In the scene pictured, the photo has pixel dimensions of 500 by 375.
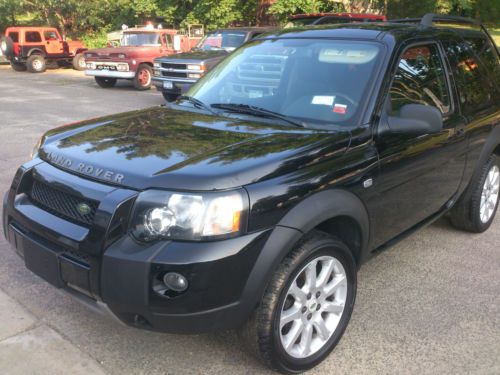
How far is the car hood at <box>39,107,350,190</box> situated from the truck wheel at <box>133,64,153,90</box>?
13162 mm

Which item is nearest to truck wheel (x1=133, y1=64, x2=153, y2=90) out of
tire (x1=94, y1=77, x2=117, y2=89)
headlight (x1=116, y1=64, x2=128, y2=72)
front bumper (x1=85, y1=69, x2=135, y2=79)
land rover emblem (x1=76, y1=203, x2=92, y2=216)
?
front bumper (x1=85, y1=69, x2=135, y2=79)

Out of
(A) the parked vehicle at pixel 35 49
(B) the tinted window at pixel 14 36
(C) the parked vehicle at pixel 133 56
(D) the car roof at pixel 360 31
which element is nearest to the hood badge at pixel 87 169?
(D) the car roof at pixel 360 31

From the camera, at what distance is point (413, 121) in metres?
3.15

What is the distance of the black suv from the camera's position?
2402 millimetres

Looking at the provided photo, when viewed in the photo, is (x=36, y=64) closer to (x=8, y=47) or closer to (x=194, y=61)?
(x=8, y=47)

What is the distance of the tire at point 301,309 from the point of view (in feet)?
8.39

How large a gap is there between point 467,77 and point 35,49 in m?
21.6

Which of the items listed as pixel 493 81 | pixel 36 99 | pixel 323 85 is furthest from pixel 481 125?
pixel 36 99

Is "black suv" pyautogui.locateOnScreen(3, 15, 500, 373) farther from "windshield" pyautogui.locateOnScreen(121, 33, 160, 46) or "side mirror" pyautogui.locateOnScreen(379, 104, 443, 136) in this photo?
"windshield" pyautogui.locateOnScreen(121, 33, 160, 46)

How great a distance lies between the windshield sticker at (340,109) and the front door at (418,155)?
0.26m

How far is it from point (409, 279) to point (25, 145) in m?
6.47

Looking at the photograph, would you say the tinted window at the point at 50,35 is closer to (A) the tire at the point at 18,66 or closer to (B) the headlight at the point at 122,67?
(A) the tire at the point at 18,66

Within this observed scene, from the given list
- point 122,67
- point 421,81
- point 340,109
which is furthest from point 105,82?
point 340,109

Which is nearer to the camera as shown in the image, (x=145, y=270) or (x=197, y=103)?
(x=145, y=270)
